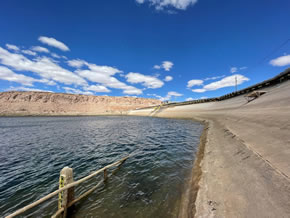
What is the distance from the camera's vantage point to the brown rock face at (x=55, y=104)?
227 ft

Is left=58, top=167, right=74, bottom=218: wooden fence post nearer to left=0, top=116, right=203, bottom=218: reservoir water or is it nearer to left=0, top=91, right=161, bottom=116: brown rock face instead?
left=0, top=116, right=203, bottom=218: reservoir water

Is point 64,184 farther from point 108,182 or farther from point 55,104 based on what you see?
point 55,104

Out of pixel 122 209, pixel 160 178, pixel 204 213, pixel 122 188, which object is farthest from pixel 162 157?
pixel 204 213

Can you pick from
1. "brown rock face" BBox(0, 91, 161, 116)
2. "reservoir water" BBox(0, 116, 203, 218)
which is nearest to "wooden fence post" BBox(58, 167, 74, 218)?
"reservoir water" BBox(0, 116, 203, 218)

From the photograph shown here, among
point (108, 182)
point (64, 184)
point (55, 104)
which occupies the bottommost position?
point (108, 182)

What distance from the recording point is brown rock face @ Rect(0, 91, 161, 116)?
227ft

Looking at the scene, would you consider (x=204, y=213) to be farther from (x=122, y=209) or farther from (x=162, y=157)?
(x=162, y=157)

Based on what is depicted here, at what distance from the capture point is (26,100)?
7575 cm

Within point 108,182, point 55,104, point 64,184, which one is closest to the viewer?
point 64,184

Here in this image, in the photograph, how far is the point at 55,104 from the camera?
264 ft

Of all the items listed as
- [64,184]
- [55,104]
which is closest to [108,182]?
[64,184]

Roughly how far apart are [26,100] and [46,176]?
340 feet

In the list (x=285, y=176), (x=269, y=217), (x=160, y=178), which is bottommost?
(x=160, y=178)

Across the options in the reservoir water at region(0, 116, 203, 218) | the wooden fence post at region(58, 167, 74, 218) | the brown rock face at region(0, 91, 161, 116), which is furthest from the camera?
the brown rock face at region(0, 91, 161, 116)
